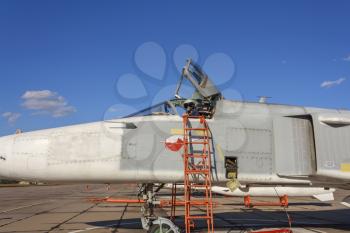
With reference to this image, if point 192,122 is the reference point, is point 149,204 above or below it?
below

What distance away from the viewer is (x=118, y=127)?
25.7ft

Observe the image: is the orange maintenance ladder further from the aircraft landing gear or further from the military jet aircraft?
the aircraft landing gear

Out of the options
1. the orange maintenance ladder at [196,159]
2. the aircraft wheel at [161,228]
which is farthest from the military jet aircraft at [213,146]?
the aircraft wheel at [161,228]

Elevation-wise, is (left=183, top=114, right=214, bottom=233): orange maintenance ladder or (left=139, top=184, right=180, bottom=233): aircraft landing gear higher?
(left=183, top=114, right=214, bottom=233): orange maintenance ladder

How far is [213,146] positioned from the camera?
26.3ft

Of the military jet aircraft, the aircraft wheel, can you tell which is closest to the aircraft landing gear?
the aircraft wheel

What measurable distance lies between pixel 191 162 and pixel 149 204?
1.70 meters

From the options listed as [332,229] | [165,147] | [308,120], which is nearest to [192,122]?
[165,147]

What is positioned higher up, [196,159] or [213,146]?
[213,146]

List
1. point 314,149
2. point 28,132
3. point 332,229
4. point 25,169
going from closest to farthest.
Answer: point 25,169
point 28,132
point 314,149
point 332,229

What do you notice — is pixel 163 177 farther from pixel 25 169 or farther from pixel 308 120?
pixel 308 120

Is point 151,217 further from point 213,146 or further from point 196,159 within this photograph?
point 213,146

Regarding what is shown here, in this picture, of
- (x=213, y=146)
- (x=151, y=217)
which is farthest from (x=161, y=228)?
(x=213, y=146)

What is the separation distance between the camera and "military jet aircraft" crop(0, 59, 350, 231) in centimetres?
739
